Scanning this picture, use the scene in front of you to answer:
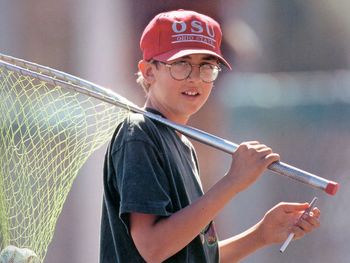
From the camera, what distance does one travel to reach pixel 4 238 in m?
2.64

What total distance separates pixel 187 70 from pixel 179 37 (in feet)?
0.32

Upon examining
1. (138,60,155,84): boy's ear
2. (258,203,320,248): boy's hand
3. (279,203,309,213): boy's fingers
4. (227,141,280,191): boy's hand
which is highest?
(138,60,155,84): boy's ear

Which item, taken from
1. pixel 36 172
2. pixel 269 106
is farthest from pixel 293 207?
pixel 269 106

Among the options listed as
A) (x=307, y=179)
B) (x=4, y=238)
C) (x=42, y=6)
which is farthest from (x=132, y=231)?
(x=42, y=6)

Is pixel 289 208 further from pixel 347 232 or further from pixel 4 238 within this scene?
pixel 347 232

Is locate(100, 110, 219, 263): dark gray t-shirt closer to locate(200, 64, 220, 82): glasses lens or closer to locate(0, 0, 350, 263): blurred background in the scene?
locate(200, 64, 220, 82): glasses lens

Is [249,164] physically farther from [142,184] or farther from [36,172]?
[36,172]

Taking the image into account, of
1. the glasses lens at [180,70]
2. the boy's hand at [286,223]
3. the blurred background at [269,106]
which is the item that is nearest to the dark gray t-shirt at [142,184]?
the glasses lens at [180,70]

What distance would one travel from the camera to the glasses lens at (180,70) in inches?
91.4

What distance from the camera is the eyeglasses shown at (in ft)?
7.61

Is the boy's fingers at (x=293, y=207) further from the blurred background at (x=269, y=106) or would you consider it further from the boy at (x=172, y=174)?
the blurred background at (x=269, y=106)

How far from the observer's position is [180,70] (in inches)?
91.5

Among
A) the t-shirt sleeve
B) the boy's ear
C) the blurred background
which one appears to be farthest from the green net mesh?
the blurred background

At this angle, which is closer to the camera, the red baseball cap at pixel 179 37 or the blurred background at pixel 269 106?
the red baseball cap at pixel 179 37
